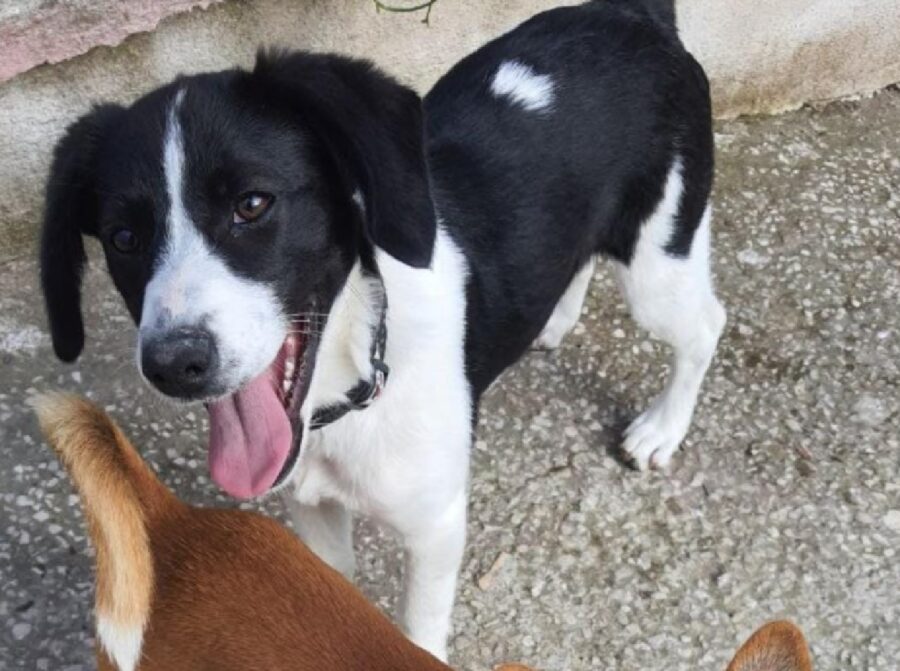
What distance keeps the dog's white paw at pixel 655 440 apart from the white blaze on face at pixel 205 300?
5.26 ft

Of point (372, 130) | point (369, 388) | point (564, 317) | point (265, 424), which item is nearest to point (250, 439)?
point (265, 424)

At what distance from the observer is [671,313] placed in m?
3.30

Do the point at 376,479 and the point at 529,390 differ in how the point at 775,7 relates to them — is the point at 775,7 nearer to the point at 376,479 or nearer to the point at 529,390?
the point at 529,390

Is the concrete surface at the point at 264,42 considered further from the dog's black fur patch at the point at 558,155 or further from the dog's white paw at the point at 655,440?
the dog's white paw at the point at 655,440

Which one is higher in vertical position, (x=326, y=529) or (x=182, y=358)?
(x=182, y=358)

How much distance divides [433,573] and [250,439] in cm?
64

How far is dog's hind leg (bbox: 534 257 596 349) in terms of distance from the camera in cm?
374

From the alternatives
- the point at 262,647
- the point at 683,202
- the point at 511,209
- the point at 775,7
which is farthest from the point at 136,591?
the point at 775,7

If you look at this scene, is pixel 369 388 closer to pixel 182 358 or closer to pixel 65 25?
pixel 182 358

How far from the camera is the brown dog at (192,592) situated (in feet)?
6.50

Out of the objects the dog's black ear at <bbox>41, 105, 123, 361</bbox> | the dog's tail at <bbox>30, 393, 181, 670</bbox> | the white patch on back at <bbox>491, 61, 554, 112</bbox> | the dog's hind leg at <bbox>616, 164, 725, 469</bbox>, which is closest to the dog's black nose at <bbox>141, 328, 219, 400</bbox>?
the dog's tail at <bbox>30, 393, 181, 670</bbox>

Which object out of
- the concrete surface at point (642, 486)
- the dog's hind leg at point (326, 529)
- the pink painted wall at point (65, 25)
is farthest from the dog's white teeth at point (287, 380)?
the pink painted wall at point (65, 25)

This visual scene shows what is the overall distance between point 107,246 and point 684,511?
71.6 inches

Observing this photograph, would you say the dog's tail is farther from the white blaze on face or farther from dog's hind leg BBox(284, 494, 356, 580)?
dog's hind leg BBox(284, 494, 356, 580)
